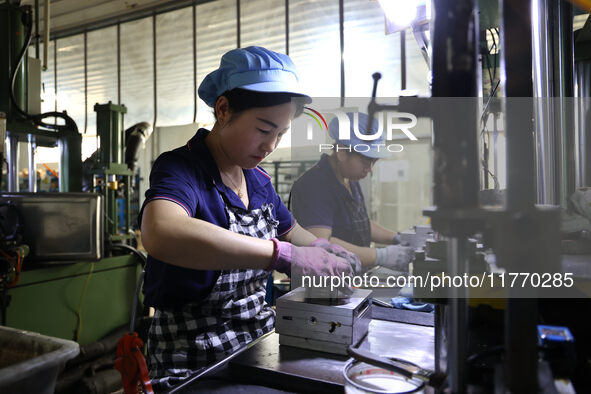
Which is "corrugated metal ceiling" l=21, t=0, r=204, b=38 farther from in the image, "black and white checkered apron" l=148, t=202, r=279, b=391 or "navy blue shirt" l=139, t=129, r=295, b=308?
"black and white checkered apron" l=148, t=202, r=279, b=391

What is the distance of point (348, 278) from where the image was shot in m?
0.86

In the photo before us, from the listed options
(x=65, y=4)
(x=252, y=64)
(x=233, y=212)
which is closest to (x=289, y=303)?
(x=233, y=212)

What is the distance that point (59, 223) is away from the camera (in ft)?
6.52

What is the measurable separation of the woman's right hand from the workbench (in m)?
0.17

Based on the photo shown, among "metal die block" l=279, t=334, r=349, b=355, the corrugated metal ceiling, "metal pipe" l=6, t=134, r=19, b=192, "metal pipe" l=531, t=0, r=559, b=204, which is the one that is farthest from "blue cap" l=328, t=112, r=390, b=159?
the corrugated metal ceiling

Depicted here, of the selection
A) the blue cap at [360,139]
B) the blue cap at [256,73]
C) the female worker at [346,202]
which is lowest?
the female worker at [346,202]

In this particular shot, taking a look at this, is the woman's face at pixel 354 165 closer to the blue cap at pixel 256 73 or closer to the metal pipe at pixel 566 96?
the blue cap at pixel 256 73

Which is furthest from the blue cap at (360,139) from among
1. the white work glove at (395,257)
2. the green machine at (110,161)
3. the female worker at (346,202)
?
the green machine at (110,161)

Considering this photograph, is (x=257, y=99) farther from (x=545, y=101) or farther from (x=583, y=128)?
(x=583, y=128)

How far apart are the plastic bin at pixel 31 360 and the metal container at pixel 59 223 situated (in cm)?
133

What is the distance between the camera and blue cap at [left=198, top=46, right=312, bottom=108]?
3.59 feet

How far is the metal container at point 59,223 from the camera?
1.96 meters

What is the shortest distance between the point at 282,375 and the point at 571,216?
720mm

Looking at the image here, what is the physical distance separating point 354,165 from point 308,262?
27cm
